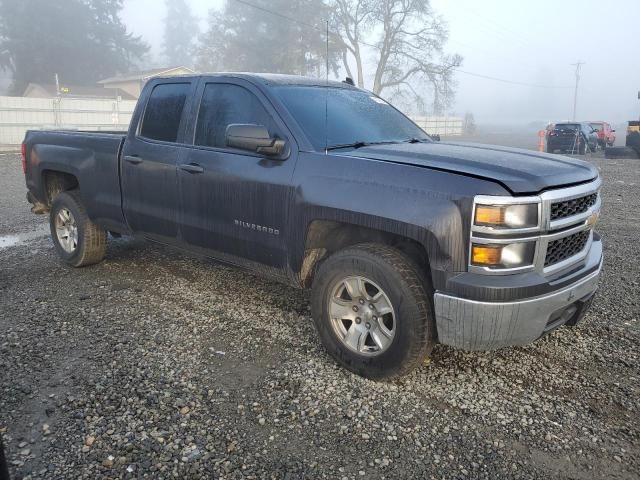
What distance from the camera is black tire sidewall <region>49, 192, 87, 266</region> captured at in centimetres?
548

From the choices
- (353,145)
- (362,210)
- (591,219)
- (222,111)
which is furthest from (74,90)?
(591,219)

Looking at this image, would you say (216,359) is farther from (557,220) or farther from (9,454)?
(557,220)

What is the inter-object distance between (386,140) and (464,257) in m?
1.45

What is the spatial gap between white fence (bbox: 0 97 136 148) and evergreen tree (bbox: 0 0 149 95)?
29185 mm

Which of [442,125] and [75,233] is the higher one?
[442,125]

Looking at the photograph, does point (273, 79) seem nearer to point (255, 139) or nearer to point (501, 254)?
point (255, 139)

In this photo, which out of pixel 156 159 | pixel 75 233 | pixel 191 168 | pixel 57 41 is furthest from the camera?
pixel 57 41

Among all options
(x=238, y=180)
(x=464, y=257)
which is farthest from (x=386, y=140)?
(x=464, y=257)

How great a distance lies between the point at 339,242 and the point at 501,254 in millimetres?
1170

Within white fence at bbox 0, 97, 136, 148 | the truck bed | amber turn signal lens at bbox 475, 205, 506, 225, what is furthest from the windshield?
white fence at bbox 0, 97, 136, 148

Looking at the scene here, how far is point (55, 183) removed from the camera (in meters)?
5.96

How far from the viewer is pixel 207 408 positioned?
121 inches

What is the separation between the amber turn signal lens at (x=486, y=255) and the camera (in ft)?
9.37

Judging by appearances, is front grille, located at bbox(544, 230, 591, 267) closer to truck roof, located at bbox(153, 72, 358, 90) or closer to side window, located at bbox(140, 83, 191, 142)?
truck roof, located at bbox(153, 72, 358, 90)
